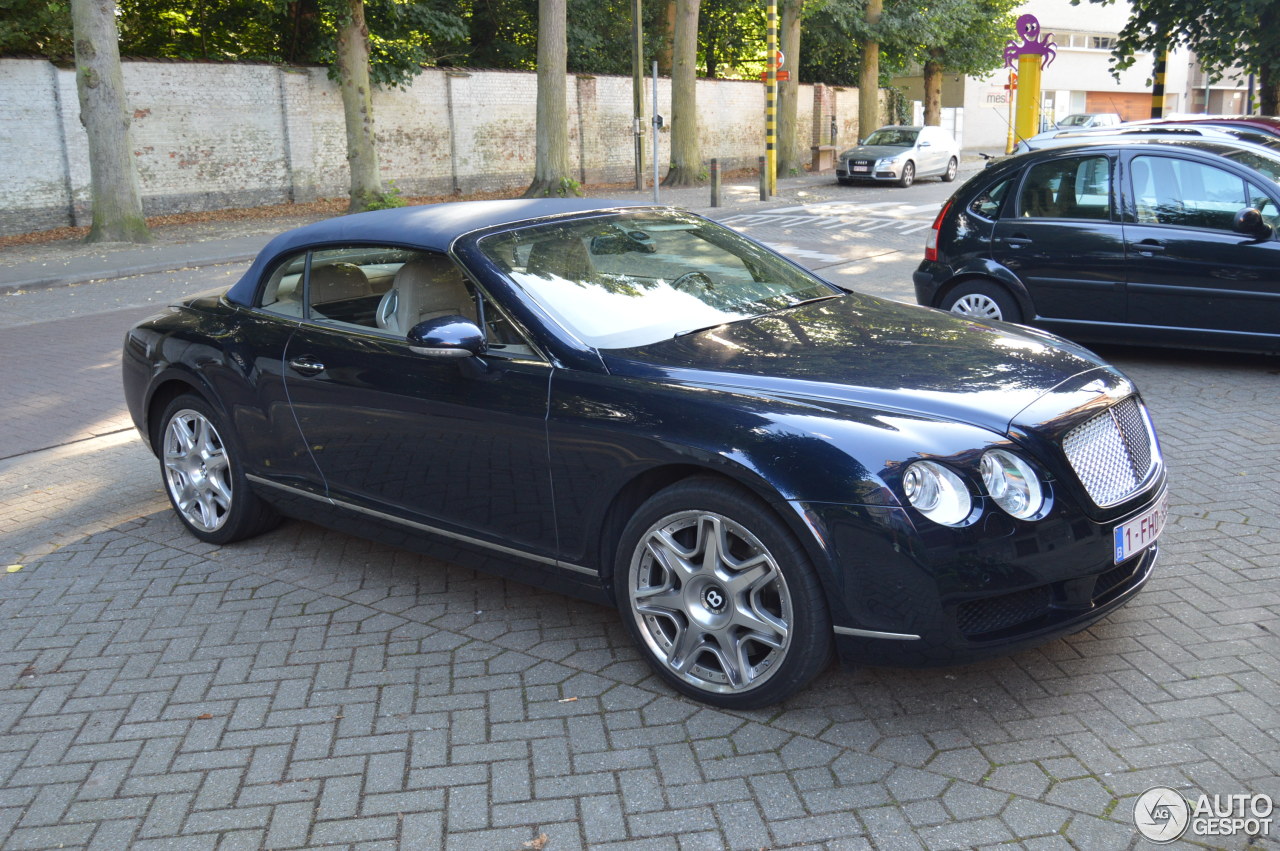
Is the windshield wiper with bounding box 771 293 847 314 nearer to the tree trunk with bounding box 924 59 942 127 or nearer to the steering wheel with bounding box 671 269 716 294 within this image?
the steering wheel with bounding box 671 269 716 294

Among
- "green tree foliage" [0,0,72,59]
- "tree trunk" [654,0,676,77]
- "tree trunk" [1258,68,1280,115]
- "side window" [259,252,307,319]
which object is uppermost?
"tree trunk" [654,0,676,77]

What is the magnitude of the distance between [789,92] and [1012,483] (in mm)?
30763

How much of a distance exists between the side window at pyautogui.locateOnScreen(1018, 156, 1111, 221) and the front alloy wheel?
6.01 m

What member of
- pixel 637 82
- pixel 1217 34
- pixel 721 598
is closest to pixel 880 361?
pixel 721 598

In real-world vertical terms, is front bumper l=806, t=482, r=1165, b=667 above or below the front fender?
below

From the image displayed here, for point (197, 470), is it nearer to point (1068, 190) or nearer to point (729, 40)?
point (1068, 190)

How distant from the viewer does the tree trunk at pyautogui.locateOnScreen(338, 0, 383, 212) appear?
21.7 m

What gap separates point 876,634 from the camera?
3.33 metres

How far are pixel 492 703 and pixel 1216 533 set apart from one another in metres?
3.19

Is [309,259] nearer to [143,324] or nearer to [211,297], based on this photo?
[211,297]

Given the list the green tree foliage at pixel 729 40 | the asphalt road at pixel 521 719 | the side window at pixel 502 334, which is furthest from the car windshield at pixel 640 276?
the green tree foliage at pixel 729 40

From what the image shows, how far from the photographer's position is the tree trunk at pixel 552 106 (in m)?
22.9

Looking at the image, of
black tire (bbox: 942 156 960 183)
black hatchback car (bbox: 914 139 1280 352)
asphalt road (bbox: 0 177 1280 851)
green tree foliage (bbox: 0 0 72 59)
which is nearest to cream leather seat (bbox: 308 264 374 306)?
asphalt road (bbox: 0 177 1280 851)

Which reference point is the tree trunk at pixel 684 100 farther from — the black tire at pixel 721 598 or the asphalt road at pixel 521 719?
the black tire at pixel 721 598
